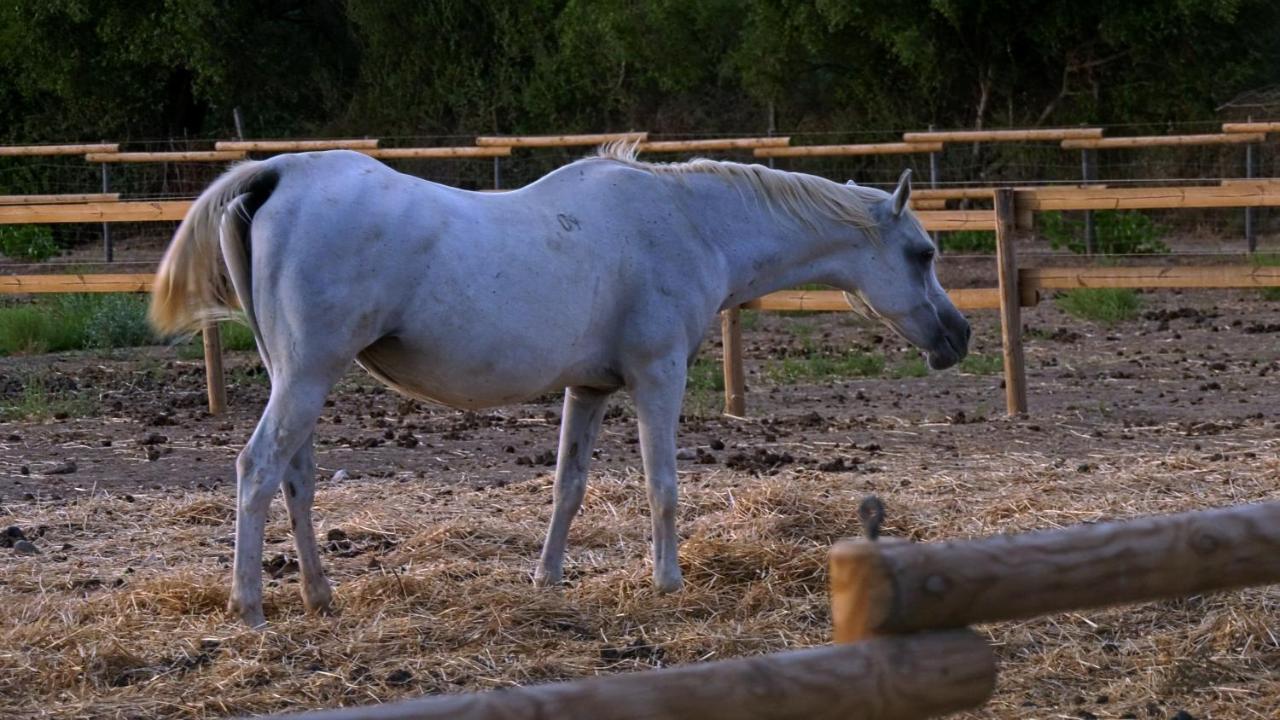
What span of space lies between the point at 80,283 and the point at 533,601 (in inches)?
255

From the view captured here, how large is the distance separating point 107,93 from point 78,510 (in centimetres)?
1787

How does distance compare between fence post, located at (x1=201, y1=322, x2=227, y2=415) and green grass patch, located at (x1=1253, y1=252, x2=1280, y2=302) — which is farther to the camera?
green grass patch, located at (x1=1253, y1=252, x2=1280, y2=302)

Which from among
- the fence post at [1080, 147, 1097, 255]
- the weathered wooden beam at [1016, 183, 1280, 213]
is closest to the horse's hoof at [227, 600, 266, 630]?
the weathered wooden beam at [1016, 183, 1280, 213]

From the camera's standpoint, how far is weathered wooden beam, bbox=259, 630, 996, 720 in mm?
1824

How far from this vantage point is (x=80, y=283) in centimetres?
992

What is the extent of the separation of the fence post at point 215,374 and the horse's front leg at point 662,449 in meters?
4.44

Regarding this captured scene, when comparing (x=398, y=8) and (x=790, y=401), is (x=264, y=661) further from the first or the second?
(x=398, y=8)

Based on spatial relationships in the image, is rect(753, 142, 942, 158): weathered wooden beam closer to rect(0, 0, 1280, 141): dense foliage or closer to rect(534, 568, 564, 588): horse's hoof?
rect(0, 0, 1280, 141): dense foliage

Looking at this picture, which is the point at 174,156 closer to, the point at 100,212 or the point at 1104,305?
the point at 100,212

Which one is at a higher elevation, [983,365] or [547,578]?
[983,365]

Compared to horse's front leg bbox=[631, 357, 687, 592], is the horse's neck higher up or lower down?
higher up

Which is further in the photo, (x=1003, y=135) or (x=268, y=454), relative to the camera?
(x=1003, y=135)

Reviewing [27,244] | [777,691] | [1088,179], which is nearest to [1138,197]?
[1088,179]

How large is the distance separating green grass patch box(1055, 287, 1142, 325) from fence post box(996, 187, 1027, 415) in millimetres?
3350
